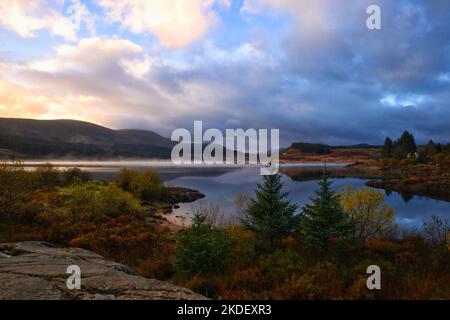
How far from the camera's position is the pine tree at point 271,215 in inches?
525

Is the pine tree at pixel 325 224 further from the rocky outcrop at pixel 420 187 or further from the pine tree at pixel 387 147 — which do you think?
the pine tree at pixel 387 147

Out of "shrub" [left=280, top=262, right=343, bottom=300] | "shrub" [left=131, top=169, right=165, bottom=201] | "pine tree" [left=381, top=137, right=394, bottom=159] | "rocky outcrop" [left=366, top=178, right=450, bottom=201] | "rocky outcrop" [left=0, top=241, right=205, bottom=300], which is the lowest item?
"rocky outcrop" [left=366, top=178, right=450, bottom=201]

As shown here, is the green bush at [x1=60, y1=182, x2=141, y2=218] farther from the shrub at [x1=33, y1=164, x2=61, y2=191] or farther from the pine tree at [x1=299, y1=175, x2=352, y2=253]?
the shrub at [x1=33, y1=164, x2=61, y2=191]

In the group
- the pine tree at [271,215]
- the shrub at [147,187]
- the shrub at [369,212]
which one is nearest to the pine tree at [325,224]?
the pine tree at [271,215]

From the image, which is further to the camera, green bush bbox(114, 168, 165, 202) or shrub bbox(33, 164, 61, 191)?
green bush bbox(114, 168, 165, 202)

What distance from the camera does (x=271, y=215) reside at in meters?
13.8

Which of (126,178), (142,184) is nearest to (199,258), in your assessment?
(142,184)

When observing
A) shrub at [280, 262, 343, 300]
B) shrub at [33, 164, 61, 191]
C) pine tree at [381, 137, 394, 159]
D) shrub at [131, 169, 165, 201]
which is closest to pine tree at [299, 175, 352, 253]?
shrub at [280, 262, 343, 300]

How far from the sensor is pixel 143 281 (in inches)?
236

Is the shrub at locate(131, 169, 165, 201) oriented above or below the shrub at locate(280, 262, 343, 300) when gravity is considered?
below

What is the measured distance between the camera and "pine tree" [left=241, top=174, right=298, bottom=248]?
1334 cm

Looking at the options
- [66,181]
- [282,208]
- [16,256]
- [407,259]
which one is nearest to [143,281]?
[16,256]
